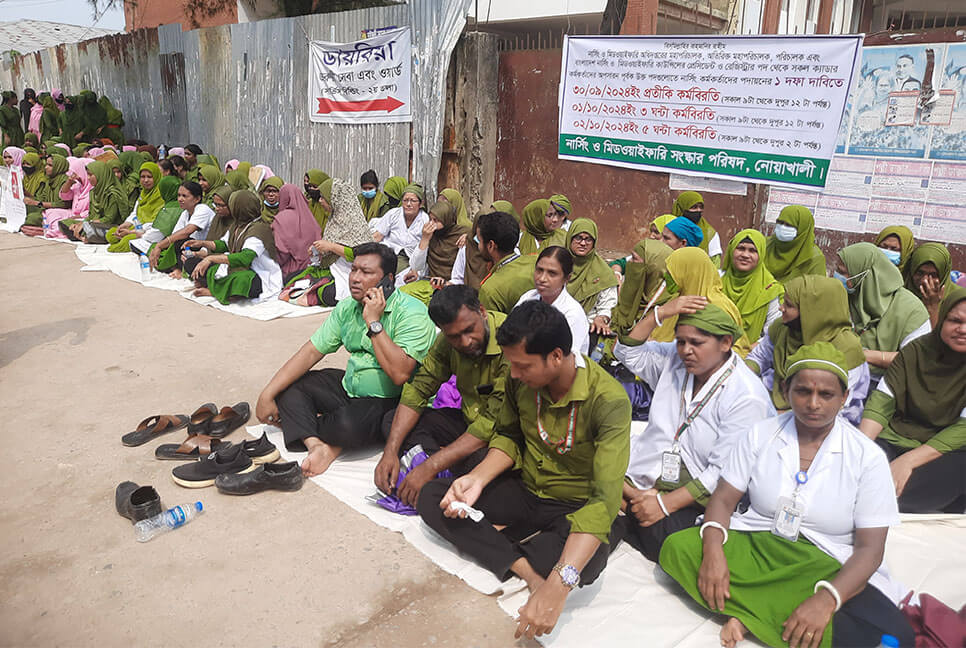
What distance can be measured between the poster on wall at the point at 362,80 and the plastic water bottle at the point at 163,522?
573cm

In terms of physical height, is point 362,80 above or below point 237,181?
above

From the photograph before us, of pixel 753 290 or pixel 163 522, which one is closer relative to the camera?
pixel 163 522

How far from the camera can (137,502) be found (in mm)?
2869

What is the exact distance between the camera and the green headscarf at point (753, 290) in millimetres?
4027

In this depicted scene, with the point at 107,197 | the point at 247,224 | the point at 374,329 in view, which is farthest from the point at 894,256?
the point at 107,197

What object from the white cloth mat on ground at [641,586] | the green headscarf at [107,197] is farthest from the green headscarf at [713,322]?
the green headscarf at [107,197]

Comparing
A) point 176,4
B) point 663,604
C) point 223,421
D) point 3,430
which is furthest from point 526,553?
point 176,4

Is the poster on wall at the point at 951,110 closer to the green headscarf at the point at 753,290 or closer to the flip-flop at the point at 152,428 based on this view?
the green headscarf at the point at 753,290

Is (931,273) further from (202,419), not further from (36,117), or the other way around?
(36,117)

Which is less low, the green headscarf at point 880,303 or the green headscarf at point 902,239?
the green headscarf at point 902,239

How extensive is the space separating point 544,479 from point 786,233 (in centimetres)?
292

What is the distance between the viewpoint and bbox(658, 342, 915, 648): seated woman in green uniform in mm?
2027

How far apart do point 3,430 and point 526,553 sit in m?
3.09

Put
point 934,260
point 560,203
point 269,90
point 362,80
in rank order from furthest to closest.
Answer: point 269,90 → point 362,80 → point 560,203 → point 934,260
